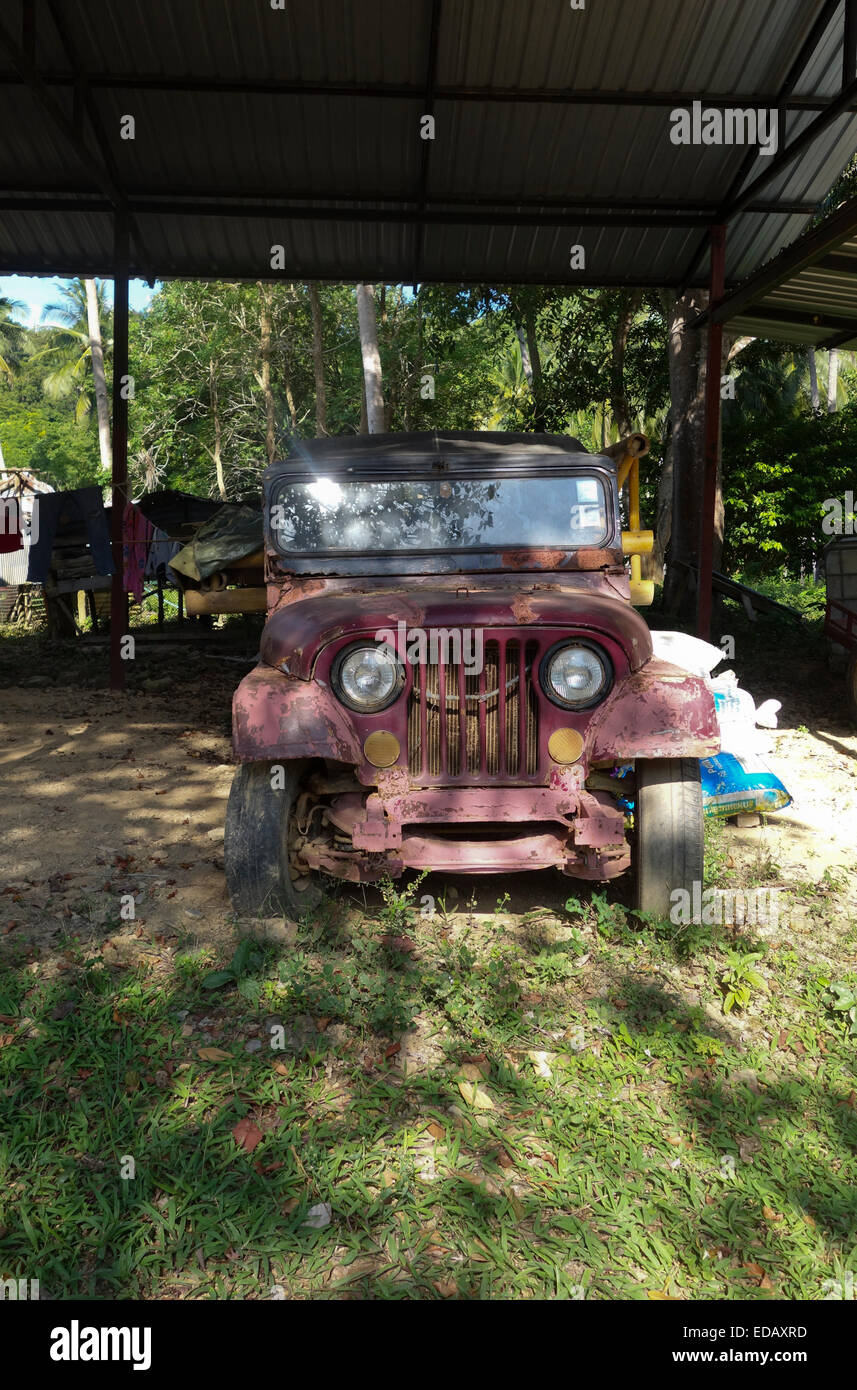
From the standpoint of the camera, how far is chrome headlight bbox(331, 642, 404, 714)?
346 cm

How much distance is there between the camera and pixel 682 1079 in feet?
9.42

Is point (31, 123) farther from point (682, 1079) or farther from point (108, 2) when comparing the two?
point (682, 1079)

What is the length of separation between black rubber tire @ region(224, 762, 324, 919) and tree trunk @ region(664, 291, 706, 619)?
28.4 feet

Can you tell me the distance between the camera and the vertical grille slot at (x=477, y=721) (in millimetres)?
3484

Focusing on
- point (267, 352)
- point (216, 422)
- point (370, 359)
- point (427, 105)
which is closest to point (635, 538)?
point (427, 105)

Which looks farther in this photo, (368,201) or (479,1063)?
(368,201)

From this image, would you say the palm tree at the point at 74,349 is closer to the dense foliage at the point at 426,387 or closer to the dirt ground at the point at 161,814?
the dense foliage at the point at 426,387

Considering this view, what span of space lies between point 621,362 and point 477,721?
12.6 meters

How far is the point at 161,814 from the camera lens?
5422 millimetres

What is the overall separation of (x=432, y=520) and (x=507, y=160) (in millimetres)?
4743

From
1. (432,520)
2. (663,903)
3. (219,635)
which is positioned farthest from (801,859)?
(219,635)

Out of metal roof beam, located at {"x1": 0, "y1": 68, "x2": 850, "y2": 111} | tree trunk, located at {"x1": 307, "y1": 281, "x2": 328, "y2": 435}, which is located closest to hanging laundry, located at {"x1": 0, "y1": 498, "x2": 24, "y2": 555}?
metal roof beam, located at {"x1": 0, "y1": 68, "x2": 850, "y2": 111}

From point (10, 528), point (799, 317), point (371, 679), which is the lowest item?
point (371, 679)

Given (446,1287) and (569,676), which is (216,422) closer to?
(569,676)
